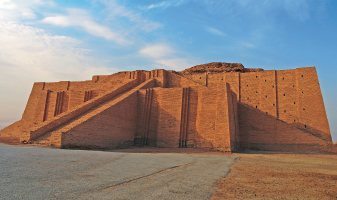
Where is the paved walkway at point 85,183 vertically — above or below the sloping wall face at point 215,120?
below

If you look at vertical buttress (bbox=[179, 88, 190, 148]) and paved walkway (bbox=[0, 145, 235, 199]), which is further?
vertical buttress (bbox=[179, 88, 190, 148])

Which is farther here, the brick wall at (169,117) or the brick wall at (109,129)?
the brick wall at (169,117)

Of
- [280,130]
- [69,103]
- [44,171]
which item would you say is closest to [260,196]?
[44,171]

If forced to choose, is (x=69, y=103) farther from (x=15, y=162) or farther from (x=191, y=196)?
(x=191, y=196)

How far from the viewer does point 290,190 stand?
14.3 ft

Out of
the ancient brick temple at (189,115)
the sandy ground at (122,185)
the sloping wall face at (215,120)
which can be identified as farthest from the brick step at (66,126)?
the sandy ground at (122,185)

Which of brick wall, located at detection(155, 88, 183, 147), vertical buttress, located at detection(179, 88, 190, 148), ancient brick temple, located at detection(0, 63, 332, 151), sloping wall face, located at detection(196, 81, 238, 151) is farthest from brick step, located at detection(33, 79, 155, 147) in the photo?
sloping wall face, located at detection(196, 81, 238, 151)

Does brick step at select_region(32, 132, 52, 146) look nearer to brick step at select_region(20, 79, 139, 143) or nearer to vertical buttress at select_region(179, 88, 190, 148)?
brick step at select_region(20, 79, 139, 143)

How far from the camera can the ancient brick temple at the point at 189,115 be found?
13617 mm

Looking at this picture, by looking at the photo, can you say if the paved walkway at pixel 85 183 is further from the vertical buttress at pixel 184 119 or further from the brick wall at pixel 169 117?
the brick wall at pixel 169 117

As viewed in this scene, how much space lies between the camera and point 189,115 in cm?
1620

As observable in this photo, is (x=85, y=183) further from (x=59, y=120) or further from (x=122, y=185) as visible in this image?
(x=59, y=120)

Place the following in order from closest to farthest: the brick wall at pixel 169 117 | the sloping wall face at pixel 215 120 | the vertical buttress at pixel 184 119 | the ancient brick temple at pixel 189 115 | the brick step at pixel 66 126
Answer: the brick step at pixel 66 126 < the ancient brick temple at pixel 189 115 < the sloping wall face at pixel 215 120 < the vertical buttress at pixel 184 119 < the brick wall at pixel 169 117

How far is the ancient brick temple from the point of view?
1362 cm
